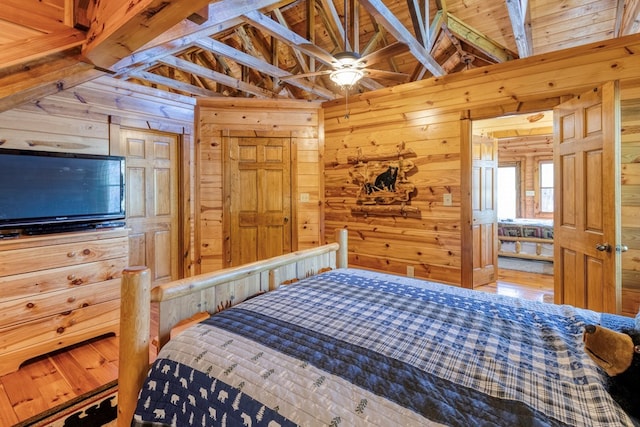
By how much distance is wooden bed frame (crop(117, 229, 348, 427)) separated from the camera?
129 cm

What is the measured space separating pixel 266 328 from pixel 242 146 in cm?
317

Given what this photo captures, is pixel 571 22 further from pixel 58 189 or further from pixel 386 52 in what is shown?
pixel 58 189

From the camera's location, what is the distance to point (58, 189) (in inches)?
107

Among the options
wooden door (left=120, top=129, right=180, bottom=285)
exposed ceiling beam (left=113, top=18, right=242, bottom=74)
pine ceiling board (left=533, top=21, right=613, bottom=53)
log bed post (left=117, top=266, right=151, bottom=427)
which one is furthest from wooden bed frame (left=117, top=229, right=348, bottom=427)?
pine ceiling board (left=533, top=21, right=613, bottom=53)

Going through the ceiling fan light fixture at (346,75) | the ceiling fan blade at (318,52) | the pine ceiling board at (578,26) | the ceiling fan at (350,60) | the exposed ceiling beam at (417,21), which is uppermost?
the pine ceiling board at (578,26)

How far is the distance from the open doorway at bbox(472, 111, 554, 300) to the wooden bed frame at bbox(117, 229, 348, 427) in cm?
376

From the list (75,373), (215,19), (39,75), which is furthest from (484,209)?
(39,75)

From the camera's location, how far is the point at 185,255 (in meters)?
4.36

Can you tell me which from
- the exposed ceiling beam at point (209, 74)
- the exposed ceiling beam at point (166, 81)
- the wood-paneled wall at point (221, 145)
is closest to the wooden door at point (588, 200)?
the wood-paneled wall at point (221, 145)

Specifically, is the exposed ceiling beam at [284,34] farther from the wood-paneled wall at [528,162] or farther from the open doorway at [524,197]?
the wood-paneled wall at [528,162]

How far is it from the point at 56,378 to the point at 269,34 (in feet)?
11.4

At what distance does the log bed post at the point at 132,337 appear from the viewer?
4.22 ft

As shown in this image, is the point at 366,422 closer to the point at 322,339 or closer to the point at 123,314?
the point at 322,339

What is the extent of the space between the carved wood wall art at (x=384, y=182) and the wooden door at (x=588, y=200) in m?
1.34
